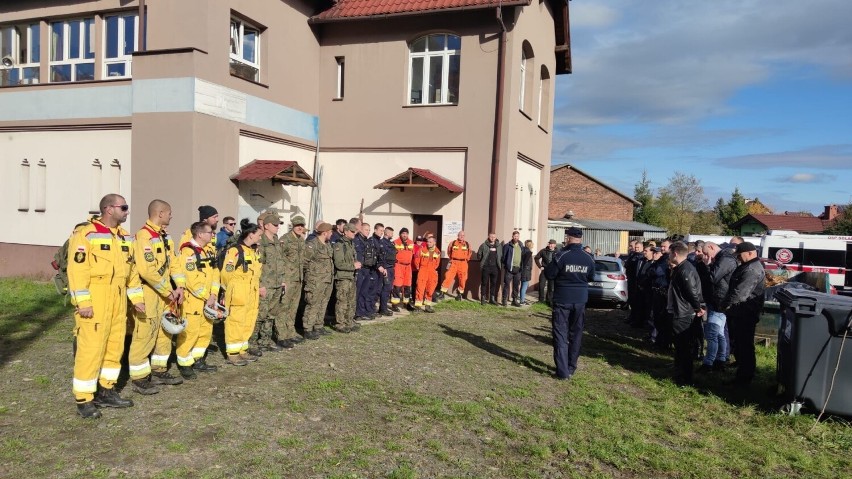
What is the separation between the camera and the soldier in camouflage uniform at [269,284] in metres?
7.98

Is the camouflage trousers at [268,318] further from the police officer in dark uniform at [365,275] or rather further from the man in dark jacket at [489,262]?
the man in dark jacket at [489,262]

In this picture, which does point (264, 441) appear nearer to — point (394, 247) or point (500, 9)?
point (394, 247)

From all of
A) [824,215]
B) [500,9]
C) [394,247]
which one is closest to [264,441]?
[394,247]

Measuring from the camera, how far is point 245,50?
567 inches

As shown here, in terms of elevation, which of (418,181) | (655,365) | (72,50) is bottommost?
(655,365)

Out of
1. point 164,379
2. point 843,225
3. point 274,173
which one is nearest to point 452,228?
point 274,173

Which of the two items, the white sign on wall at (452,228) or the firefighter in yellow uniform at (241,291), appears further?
the white sign on wall at (452,228)

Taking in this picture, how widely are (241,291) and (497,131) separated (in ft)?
31.1

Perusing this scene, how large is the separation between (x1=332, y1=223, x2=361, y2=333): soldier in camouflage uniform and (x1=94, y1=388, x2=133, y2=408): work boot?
4.43m

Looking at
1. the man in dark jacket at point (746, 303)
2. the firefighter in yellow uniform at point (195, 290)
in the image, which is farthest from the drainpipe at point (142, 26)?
the man in dark jacket at point (746, 303)

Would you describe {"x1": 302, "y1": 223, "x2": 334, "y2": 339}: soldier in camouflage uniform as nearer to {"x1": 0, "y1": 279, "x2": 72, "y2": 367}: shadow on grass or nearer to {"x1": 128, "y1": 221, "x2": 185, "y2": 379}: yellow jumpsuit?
{"x1": 128, "y1": 221, "x2": 185, "y2": 379}: yellow jumpsuit

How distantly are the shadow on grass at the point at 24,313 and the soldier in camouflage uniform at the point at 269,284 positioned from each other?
3186 mm

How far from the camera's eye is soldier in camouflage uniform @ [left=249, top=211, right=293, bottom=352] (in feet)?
26.2

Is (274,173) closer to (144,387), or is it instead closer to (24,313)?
(24,313)
